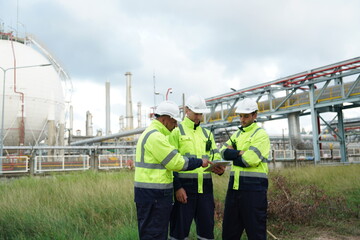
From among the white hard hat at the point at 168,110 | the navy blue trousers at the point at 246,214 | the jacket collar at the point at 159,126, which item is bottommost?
the navy blue trousers at the point at 246,214

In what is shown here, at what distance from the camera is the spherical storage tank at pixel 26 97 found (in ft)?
64.0

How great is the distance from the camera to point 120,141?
134 ft

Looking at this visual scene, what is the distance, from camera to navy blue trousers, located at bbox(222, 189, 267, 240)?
3.46 metres

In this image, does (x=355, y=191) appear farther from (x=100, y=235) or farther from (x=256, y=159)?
A: (x=100, y=235)

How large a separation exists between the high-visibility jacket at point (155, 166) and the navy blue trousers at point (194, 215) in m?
0.40

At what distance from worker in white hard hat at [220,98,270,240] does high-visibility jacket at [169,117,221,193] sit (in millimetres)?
255

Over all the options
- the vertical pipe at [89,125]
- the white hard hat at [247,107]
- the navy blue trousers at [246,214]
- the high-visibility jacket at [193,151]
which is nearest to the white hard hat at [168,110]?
the high-visibility jacket at [193,151]

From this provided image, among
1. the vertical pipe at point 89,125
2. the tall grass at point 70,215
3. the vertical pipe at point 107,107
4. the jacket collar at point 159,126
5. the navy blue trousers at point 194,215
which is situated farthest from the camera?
the vertical pipe at point 89,125

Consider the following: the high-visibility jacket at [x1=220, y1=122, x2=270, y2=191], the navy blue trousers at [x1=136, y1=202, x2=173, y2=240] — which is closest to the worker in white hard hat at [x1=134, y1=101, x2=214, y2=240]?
the navy blue trousers at [x1=136, y1=202, x2=173, y2=240]

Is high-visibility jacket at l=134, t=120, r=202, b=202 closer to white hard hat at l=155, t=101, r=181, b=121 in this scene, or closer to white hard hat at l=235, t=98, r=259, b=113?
white hard hat at l=155, t=101, r=181, b=121

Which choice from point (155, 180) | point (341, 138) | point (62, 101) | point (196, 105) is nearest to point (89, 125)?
point (62, 101)

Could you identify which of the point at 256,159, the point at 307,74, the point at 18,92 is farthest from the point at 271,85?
the point at 256,159

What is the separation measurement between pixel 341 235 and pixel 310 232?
0.46m

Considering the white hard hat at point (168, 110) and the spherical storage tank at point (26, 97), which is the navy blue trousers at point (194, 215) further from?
the spherical storage tank at point (26, 97)
